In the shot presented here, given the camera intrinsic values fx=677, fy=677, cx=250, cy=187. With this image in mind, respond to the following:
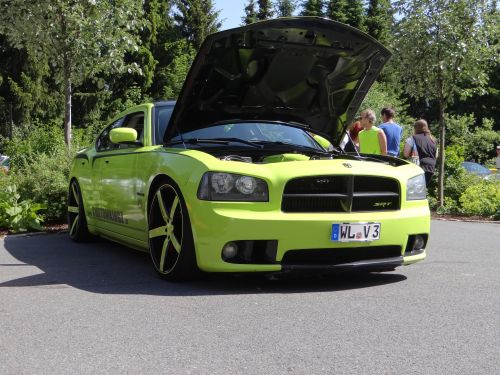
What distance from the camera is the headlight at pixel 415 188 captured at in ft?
17.5

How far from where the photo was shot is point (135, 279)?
5.42 metres

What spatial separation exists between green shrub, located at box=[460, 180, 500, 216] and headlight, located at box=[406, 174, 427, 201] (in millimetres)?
7566

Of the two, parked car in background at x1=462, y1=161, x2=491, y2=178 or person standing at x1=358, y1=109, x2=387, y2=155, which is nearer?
person standing at x1=358, y1=109, x2=387, y2=155

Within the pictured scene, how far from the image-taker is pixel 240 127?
6.16 m

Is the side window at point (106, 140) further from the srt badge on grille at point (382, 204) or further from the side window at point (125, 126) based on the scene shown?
the srt badge on grille at point (382, 204)

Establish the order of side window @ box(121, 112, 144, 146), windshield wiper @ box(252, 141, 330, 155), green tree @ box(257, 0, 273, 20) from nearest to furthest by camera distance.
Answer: windshield wiper @ box(252, 141, 330, 155)
side window @ box(121, 112, 144, 146)
green tree @ box(257, 0, 273, 20)

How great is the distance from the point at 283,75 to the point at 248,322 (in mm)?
2807

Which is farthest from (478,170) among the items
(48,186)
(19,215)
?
(19,215)

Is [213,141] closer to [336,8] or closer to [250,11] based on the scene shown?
[336,8]

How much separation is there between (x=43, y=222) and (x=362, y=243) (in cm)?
592

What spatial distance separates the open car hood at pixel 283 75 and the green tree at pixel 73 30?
312 inches

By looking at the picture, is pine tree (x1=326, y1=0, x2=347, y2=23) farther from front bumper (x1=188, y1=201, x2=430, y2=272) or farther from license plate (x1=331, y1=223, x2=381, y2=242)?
front bumper (x1=188, y1=201, x2=430, y2=272)

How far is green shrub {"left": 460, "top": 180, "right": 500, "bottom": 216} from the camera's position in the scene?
41.3 feet

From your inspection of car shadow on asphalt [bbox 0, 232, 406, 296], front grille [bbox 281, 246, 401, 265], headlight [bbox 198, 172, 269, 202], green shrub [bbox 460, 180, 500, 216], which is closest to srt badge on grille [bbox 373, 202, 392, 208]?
front grille [bbox 281, 246, 401, 265]
